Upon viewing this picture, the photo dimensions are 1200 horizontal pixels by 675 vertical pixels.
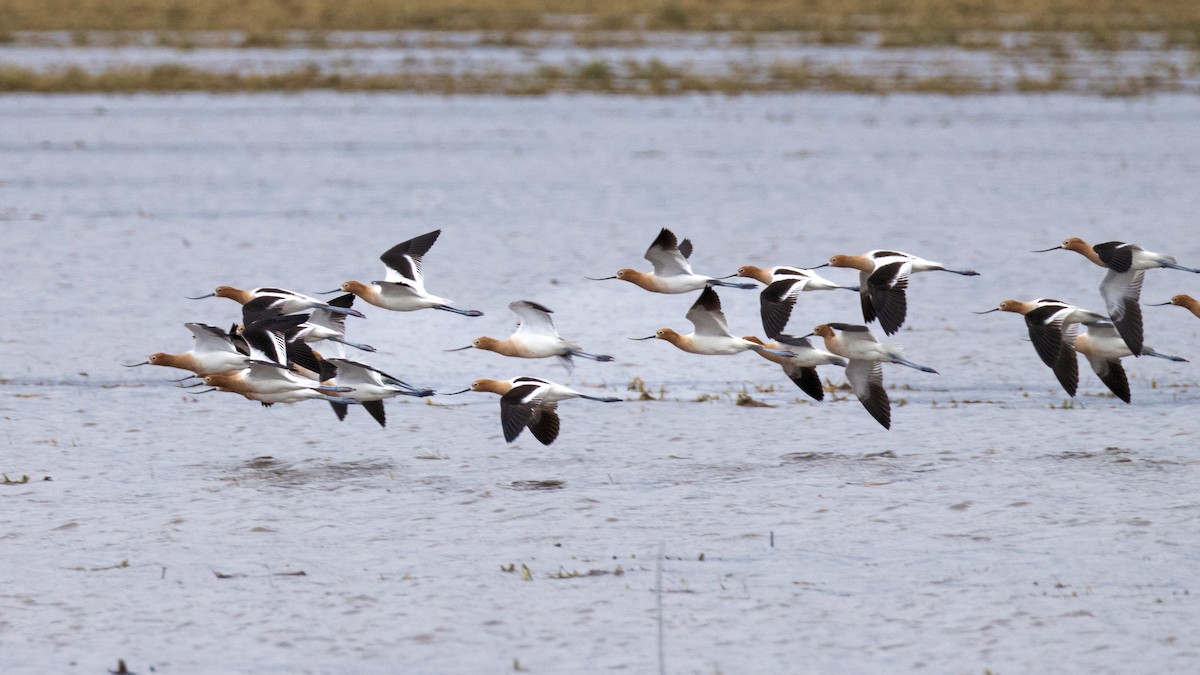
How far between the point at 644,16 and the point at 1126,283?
195ft

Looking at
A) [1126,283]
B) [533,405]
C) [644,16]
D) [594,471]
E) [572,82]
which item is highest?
[644,16]

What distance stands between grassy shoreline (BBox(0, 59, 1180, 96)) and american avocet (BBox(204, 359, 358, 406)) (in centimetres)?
2994

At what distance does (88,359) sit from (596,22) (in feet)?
175

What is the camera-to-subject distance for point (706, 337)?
12.2m

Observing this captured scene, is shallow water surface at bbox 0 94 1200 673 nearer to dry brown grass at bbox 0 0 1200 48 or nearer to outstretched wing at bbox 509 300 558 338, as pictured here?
outstretched wing at bbox 509 300 558 338

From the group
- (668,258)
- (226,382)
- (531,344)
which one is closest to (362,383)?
(226,382)

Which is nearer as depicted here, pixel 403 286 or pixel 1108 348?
pixel 1108 348

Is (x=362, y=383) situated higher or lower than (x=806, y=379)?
higher

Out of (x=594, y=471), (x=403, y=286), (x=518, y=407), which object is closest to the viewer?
(x=518, y=407)

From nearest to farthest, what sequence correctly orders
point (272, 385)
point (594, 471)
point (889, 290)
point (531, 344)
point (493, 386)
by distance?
1. point (493, 386)
2. point (272, 385)
3. point (594, 471)
4. point (889, 290)
5. point (531, 344)

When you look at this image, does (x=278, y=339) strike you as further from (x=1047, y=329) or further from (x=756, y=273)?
(x=1047, y=329)

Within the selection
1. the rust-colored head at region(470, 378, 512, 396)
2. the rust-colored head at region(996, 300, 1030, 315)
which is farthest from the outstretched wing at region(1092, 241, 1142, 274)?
the rust-colored head at region(470, 378, 512, 396)

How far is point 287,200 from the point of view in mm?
26125

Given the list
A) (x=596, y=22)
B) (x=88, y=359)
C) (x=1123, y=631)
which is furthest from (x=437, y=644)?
(x=596, y=22)
